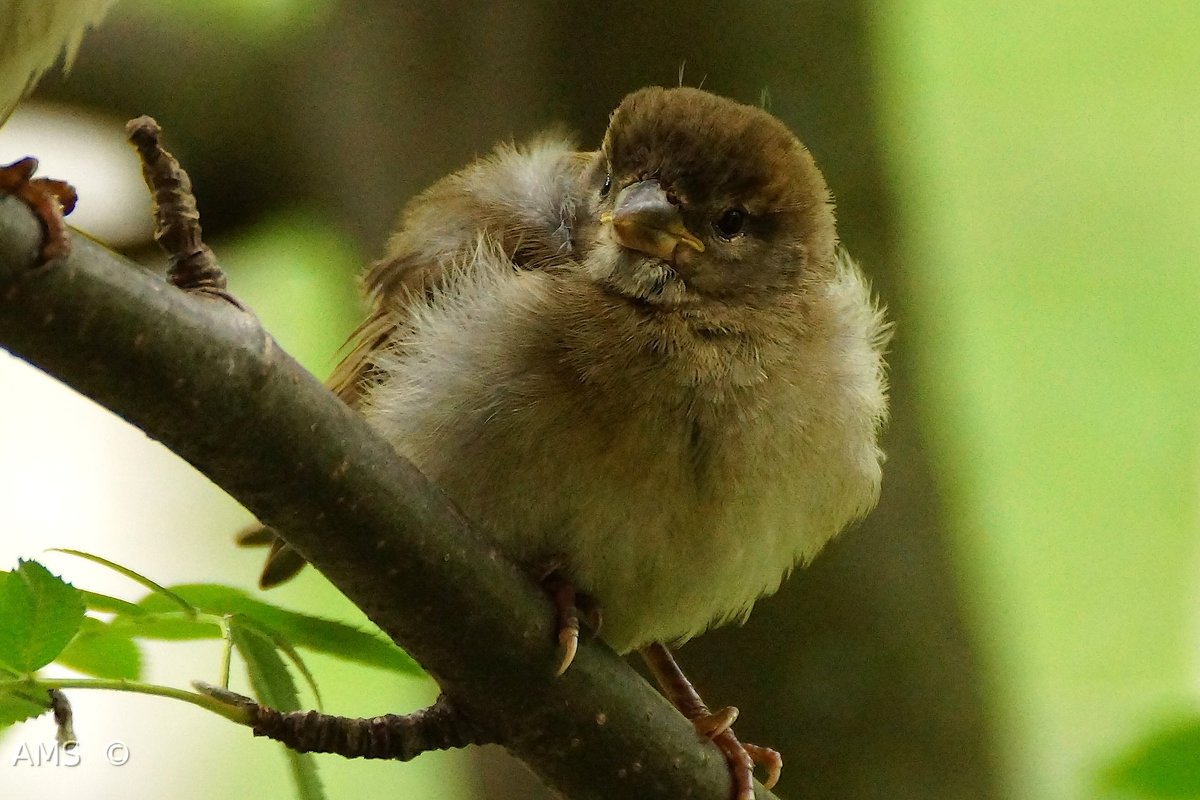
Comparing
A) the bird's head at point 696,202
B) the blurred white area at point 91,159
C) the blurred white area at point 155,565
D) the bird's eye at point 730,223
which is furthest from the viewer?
the blurred white area at point 155,565

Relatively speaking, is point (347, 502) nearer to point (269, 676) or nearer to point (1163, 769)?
point (269, 676)

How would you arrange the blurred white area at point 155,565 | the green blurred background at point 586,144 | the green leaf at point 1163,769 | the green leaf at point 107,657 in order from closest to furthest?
the green leaf at point 107,657 → the green leaf at point 1163,769 → the green blurred background at point 586,144 → the blurred white area at point 155,565

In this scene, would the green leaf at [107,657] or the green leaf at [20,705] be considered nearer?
the green leaf at [20,705]

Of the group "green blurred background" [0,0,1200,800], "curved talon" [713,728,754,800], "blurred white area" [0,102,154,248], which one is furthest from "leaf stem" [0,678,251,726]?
"blurred white area" [0,102,154,248]

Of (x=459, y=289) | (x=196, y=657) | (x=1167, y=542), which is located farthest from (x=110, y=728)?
(x=1167, y=542)

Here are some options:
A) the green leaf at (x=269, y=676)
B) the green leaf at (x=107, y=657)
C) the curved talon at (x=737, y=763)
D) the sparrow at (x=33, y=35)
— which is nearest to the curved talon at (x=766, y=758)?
the curved talon at (x=737, y=763)

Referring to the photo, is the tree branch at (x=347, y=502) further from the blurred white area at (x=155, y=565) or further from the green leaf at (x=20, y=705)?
the blurred white area at (x=155, y=565)
